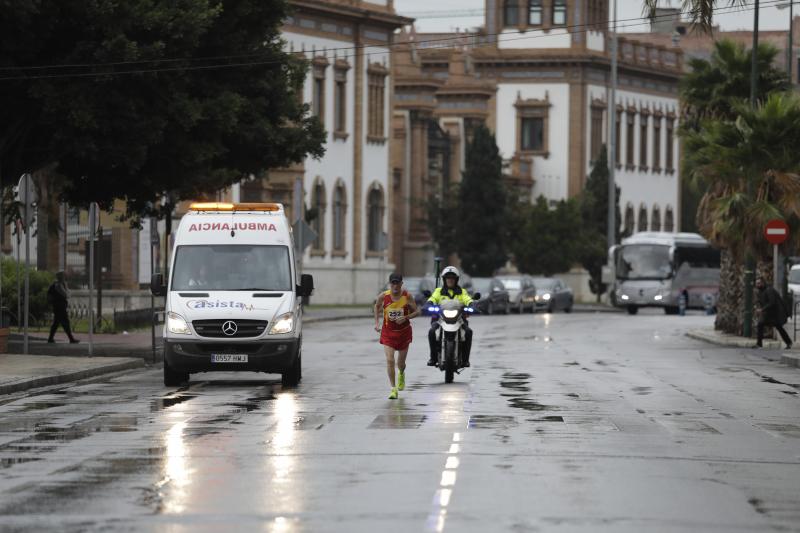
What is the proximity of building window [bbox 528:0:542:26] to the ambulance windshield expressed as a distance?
266 feet

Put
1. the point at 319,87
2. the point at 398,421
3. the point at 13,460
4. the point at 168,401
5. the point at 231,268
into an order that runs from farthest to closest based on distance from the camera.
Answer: the point at 319,87
the point at 231,268
the point at 168,401
the point at 398,421
the point at 13,460

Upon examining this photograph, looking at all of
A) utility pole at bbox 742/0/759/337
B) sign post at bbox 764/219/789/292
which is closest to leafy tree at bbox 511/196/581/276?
utility pole at bbox 742/0/759/337

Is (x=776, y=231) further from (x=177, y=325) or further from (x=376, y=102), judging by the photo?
(x=376, y=102)

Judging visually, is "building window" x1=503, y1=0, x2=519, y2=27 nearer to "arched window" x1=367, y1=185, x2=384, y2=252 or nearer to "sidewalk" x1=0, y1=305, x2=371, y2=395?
"arched window" x1=367, y1=185, x2=384, y2=252

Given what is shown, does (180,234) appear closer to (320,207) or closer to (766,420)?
(766,420)

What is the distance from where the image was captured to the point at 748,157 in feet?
151

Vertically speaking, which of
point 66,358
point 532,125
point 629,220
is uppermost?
point 532,125

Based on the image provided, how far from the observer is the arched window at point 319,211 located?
82000 mm

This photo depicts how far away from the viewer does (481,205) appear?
90.1 meters

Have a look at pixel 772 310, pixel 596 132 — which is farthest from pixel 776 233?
pixel 596 132

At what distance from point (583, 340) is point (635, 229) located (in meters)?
70.5

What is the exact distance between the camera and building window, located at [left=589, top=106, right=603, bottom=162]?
109 meters

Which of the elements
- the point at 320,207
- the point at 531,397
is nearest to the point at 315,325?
the point at 320,207

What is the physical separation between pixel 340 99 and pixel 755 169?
129ft
